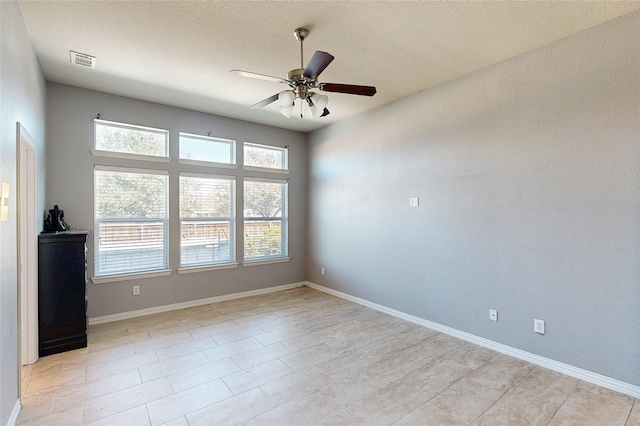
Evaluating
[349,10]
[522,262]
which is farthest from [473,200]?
[349,10]

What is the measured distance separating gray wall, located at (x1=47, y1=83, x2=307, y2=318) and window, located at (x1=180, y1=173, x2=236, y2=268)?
0.13 meters

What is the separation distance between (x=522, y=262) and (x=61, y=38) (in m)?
4.73

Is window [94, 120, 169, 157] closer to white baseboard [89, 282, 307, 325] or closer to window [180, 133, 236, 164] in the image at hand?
window [180, 133, 236, 164]

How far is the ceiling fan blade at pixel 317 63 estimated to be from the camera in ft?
7.07

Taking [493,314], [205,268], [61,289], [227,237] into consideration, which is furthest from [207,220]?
[493,314]

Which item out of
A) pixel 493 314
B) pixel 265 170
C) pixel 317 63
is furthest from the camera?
pixel 265 170

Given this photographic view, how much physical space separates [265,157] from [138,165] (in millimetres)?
1995

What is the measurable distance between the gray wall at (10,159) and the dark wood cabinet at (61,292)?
0.91 metres

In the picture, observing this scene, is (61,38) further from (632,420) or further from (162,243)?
(632,420)

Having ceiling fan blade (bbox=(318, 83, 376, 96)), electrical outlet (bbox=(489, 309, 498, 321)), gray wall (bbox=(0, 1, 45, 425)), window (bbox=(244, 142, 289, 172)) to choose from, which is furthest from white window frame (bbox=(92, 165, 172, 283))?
electrical outlet (bbox=(489, 309, 498, 321))

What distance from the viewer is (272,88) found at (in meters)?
3.84

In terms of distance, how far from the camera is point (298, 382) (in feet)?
8.51

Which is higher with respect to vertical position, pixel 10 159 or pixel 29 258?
pixel 10 159

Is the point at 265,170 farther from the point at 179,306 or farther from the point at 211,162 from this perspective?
the point at 179,306
